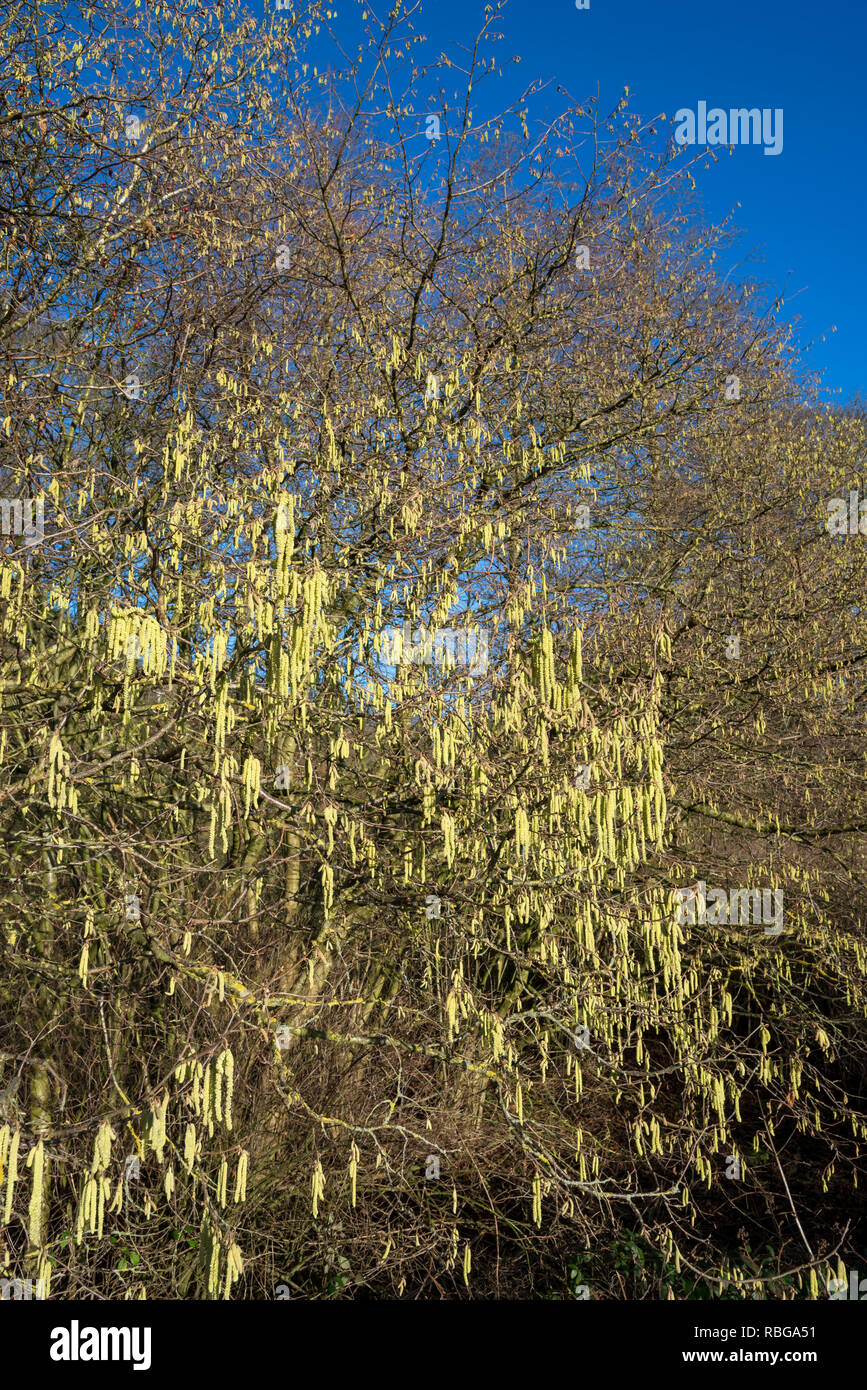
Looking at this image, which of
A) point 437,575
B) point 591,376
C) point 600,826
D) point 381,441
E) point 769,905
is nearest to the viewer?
point 600,826

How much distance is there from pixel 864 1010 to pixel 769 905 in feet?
2.94

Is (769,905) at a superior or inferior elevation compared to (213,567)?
inferior

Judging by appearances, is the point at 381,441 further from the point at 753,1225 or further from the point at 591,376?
the point at 753,1225

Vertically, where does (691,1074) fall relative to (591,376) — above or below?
below

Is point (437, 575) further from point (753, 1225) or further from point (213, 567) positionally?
point (753, 1225)

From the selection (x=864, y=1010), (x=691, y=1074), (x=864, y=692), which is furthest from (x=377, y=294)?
(x=864, y=1010)

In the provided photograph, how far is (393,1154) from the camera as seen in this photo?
512 centimetres

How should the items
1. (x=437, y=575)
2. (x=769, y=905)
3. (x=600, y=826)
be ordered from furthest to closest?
(x=769, y=905)
(x=437, y=575)
(x=600, y=826)

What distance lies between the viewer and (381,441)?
494 centimetres

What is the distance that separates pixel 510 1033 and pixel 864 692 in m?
3.04

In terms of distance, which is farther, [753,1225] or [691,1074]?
[753,1225]
